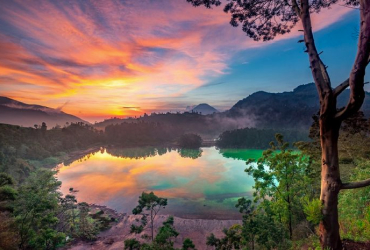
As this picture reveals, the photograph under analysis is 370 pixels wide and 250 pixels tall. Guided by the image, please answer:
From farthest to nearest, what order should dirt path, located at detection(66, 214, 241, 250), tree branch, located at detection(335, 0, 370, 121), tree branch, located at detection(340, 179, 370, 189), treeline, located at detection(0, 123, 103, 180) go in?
treeline, located at detection(0, 123, 103, 180)
dirt path, located at detection(66, 214, 241, 250)
tree branch, located at detection(340, 179, 370, 189)
tree branch, located at detection(335, 0, 370, 121)

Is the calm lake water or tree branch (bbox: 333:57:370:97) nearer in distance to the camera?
tree branch (bbox: 333:57:370:97)

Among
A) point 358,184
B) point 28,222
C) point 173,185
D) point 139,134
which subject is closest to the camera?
point 358,184

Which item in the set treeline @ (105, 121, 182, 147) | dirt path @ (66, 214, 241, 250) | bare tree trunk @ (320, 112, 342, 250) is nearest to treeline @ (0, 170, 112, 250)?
dirt path @ (66, 214, 241, 250)

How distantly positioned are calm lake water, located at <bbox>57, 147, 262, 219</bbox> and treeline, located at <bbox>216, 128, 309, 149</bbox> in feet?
113

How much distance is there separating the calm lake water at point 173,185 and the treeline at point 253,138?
34.5 metres

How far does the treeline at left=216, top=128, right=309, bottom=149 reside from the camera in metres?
88.0

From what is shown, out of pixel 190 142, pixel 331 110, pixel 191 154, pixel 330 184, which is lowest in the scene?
pixel 191 154

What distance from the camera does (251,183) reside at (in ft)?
134

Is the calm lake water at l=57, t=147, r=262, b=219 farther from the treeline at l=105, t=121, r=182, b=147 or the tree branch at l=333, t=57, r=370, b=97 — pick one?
the treeline at l=105, t=121, r=182, b=147

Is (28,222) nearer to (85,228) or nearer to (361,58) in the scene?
(85,228)

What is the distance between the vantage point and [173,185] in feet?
133

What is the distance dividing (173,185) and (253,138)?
6161 centimetres

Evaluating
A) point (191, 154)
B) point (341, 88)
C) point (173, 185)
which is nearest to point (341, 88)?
point (341, 88)

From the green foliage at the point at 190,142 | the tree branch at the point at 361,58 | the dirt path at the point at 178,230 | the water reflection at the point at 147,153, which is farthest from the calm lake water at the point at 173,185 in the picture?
the green foliage at the point at 190,142
